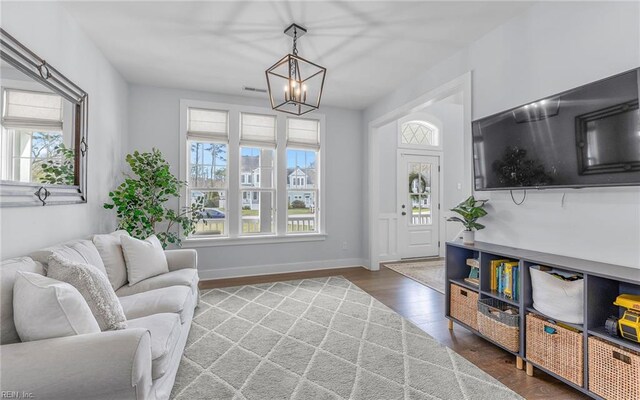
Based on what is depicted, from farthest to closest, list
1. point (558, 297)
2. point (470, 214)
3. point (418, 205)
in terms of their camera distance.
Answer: point (418, 205) → point (470, 214) → point (558, 297)

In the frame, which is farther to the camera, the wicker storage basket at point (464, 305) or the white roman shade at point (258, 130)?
the white roman shade at point (258, 130)

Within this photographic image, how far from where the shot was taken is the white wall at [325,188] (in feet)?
13.6

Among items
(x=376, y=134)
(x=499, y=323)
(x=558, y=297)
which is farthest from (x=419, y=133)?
(x=558, y=297)

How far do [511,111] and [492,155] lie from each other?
0.38 meters

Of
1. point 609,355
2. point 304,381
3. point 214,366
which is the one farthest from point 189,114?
point 609,355

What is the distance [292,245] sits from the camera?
482 cm

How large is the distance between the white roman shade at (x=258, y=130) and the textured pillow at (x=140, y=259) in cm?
232

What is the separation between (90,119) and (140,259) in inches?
57.6

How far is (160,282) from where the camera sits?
248 cm

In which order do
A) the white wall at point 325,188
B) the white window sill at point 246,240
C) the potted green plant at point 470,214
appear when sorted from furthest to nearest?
the white window sill at point 246,240, the white wall at point 325,188, the potted green plant at point 470,214

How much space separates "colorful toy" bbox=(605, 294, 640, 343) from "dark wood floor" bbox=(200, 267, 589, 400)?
519 mm

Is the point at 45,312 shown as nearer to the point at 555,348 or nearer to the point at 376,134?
the point at 555,348

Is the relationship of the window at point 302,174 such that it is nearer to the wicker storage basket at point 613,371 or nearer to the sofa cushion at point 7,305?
the sofa cushion at point 7,305

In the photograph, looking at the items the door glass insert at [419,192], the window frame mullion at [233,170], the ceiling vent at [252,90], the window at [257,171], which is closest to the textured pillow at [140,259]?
the window frame mullion at [233,170]
